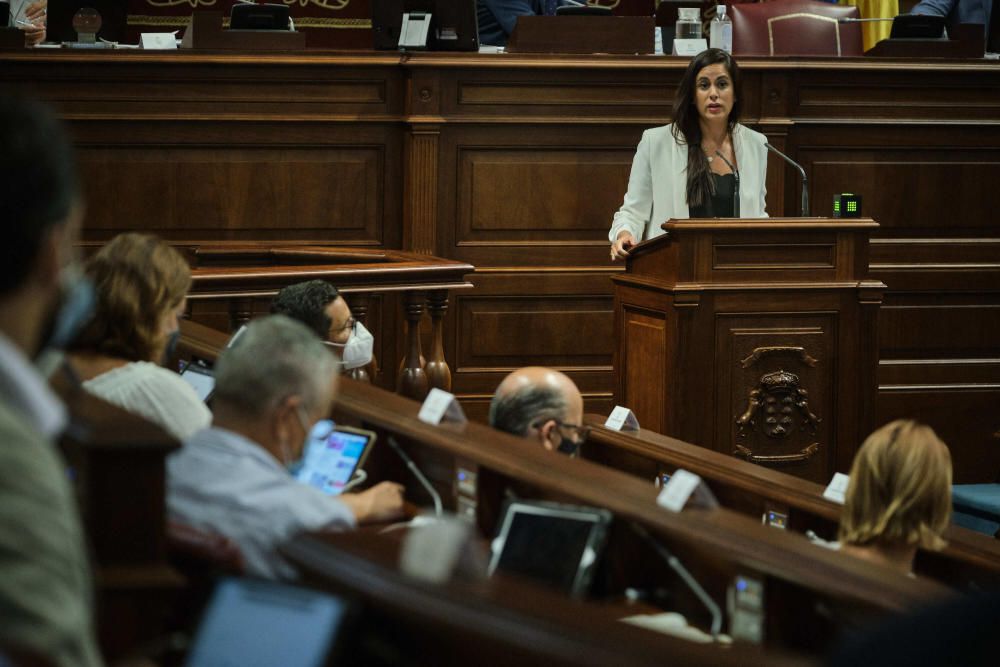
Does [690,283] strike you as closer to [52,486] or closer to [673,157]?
→ [673,157]

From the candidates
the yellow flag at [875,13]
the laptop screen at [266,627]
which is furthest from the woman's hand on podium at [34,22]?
the laptop screen at [266,627]

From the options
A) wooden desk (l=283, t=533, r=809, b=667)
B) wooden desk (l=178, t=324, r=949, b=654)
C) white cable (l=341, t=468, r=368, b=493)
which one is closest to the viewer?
wooden desk (l=283, t=533, r=809, b=667)

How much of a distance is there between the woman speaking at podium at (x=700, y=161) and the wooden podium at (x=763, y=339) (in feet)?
1.43

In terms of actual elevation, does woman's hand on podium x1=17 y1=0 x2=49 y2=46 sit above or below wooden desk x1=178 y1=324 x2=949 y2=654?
above

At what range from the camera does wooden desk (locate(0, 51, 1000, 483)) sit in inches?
251

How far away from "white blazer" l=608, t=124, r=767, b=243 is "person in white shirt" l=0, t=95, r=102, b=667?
4.38m

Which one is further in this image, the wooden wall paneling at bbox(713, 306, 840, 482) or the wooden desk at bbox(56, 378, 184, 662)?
the wooden wall paneling at bbox(713, 306, 840, 482)

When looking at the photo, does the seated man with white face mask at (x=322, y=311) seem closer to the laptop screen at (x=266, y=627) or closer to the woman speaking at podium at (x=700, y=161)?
the woman speaking at podium at (x=700, y=161)

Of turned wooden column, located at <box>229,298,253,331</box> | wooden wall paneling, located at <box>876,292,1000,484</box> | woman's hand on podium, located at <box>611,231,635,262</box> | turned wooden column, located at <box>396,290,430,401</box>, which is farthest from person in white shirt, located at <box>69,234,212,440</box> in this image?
wooden wall paneling, located at <box>876,292,1000,484</box>

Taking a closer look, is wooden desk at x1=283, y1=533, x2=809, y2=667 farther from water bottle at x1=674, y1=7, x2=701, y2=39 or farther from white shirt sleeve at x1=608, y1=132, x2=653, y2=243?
water bottle at x1=674, y1=7, x2=701, y2=39

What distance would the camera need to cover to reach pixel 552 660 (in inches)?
52.2

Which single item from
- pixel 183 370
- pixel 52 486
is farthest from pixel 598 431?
pixel 52 486

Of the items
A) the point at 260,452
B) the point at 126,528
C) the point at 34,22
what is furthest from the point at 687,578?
the point at 34,22

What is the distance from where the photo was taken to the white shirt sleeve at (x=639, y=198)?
18.6ft
